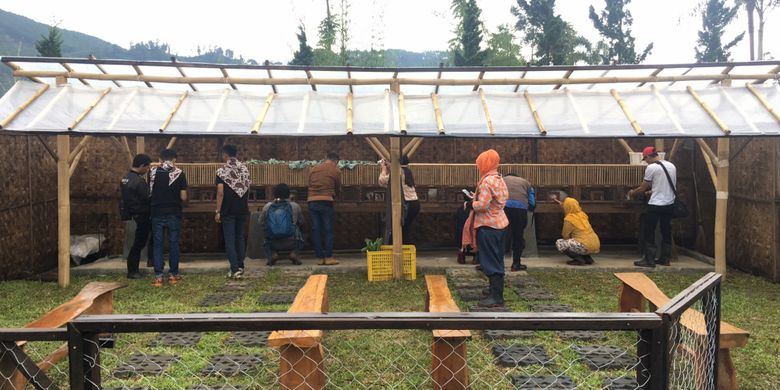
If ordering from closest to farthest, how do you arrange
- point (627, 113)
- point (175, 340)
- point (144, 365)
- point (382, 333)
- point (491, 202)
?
point (144, 365) → point (175, 340) → point (382, 333) → point (491, 202) → point (627, 113)

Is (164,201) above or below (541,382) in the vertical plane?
above

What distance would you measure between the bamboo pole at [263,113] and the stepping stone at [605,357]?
4440 mm

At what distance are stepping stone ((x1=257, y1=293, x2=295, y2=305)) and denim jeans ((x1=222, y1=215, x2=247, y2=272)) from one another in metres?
1.12

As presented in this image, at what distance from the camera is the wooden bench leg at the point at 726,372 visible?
3354mm

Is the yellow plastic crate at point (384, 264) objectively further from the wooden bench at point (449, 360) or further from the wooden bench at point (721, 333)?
the wooden bench at point (449, 360)

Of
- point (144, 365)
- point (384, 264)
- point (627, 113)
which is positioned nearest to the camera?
point (144, 365)

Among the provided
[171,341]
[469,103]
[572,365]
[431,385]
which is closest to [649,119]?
[469,103]

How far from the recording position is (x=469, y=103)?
287 inches

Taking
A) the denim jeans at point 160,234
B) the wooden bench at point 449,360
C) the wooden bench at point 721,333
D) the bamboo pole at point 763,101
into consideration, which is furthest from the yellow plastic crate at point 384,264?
the bamboo pole at point 763,101

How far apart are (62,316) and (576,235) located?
6.60m

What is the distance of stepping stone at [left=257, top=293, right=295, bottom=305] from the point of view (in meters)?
5.88

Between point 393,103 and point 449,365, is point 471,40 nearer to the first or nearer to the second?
point 393,103

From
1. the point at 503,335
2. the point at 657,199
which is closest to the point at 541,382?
the point at 503,335

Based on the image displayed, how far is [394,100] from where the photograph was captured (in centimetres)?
723
